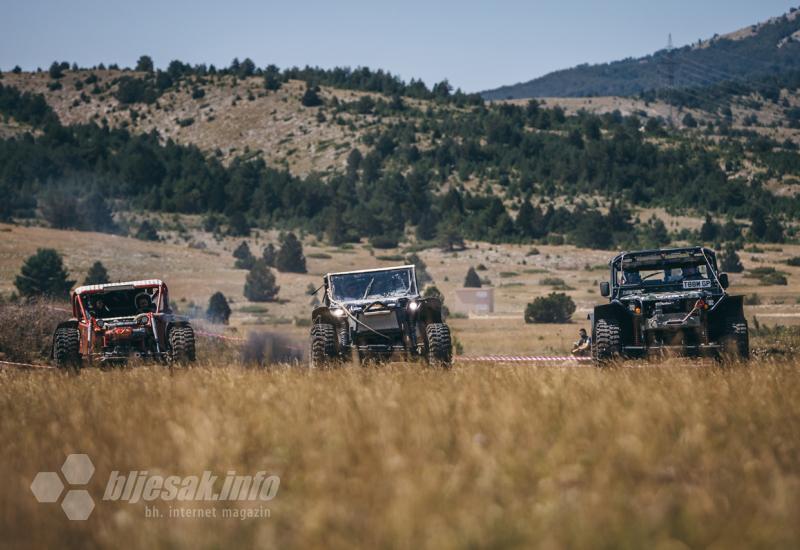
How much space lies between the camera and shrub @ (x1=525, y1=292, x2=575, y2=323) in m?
46.1

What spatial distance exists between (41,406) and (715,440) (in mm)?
6476

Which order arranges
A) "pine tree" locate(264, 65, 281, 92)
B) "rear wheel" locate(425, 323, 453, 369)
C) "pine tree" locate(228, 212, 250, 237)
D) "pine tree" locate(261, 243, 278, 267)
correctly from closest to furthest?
"rear wheel" locate(425, 323, 453, 369)
"pine tree" locate(261, 243, 278, 267)
"pine tree" locate(228, 212, 250, 237)
"pine tree" locate(264, 65, 281, 92)

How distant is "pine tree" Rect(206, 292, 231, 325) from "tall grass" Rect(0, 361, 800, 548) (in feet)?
118

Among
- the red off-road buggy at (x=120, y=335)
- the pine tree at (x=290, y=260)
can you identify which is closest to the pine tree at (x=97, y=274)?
the pine tree at (x=290, y=260)

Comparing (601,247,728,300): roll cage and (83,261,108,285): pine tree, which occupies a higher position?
(601,247,728,300): roll cage

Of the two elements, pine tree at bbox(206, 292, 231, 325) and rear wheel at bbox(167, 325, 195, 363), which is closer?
rear wheel at bbox(167, 325, 195, 363)

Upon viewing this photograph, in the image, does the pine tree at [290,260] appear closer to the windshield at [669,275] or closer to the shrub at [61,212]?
the shrub at [61,212]

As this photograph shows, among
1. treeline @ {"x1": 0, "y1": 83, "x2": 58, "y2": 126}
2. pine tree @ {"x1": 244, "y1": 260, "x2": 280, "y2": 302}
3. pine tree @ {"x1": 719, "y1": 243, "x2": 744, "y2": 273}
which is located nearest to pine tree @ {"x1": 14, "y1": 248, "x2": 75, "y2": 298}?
pine tree @ {"x1": 244, "y1": 260, "x2": 280, "y2": 302}

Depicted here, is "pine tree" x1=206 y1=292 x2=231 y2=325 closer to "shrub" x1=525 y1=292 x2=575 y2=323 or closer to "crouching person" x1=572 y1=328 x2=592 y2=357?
"shrub" x1=525 y1=292 x2=575 y2=323

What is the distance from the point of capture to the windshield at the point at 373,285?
59.7 feet

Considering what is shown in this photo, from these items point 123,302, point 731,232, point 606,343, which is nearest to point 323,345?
point 606,343

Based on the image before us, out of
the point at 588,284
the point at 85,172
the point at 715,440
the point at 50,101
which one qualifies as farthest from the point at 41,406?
the point at 50,101

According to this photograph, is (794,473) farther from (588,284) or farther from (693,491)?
(588,284)

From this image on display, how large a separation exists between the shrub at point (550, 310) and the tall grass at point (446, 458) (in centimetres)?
3607
